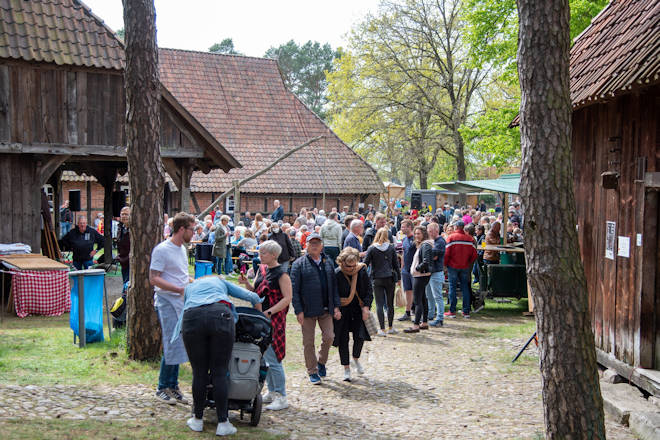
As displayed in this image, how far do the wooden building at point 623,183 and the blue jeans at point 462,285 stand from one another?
3.99 m

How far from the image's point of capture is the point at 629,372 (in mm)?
8422

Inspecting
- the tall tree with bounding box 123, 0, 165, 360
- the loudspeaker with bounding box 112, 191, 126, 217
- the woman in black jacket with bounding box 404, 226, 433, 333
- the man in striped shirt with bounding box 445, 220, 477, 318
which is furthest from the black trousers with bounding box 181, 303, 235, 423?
the loudspeaker with bounding box 112, 191, 126, 217

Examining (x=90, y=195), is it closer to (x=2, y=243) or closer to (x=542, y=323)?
(x=2, y=243)

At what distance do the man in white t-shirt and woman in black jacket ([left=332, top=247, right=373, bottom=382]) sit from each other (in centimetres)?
228

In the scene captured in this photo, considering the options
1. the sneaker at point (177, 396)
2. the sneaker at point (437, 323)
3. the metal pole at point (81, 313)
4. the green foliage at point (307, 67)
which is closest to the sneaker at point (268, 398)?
the sneaker at point (177, 396)

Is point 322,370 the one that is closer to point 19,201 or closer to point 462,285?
point 462,285

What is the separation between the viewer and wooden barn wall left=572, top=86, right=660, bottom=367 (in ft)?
26.9

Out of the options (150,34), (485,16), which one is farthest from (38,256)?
(485,16)

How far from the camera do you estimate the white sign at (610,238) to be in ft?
29.4

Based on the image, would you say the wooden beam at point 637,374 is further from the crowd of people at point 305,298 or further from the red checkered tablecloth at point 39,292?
the red checkered tablecloth at point 39,292

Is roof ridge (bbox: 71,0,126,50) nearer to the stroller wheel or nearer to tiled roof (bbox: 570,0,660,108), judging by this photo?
tiled roof (bbox: 570,0,660,108)

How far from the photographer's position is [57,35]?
14.7 meters

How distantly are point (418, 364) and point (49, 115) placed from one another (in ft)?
30.8

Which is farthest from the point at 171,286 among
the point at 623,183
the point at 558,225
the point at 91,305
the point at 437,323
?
the point at 437,323
